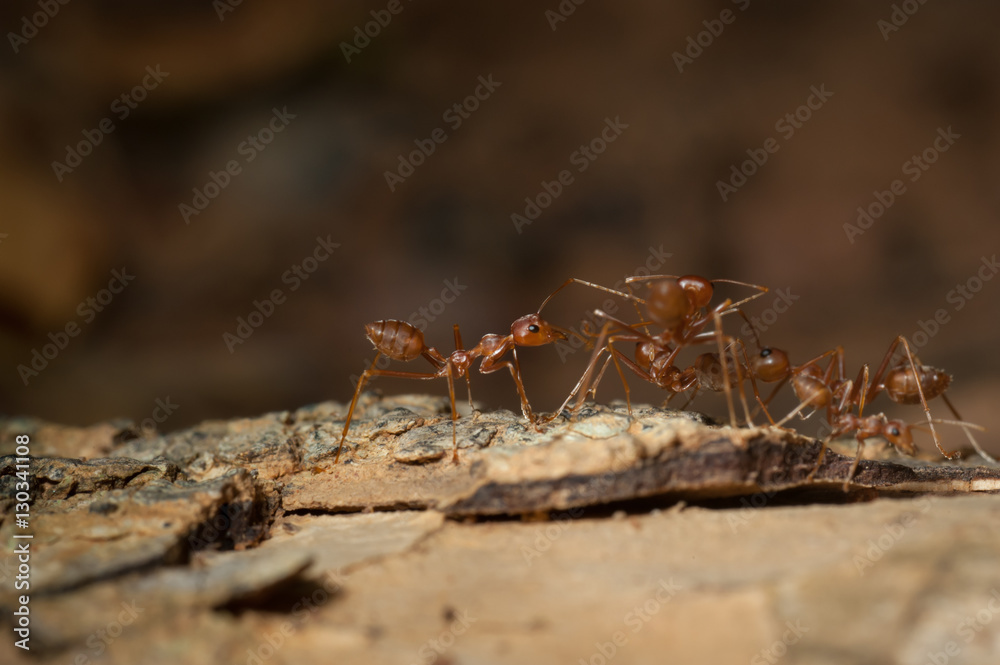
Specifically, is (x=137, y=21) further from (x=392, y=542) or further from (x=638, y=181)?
(x=392, y=542)

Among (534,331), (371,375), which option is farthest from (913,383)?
(371,375)

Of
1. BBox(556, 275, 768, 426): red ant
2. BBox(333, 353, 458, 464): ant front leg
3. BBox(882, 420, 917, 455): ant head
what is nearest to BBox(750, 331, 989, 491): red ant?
BBox(882, 420, 917, 455): ant head

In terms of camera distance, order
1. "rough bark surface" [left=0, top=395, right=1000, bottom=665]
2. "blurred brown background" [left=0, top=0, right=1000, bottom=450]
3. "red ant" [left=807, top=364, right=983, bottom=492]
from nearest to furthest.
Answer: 1. "rough bark surface" [left=0, top=395, right=1000, bottom=665]
2. "red ant" [left=807, top=364, right=983, bottom=492]
3. "blurred brown background" [left=0, top=0, right=1000, bottom=450]

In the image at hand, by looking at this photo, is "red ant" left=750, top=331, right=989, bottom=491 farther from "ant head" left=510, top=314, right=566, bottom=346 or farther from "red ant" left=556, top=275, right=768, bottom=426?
"ant head" left=510, top=314, right=566, bottom=346

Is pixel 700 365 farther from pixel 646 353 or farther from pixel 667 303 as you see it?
pixel 667 303

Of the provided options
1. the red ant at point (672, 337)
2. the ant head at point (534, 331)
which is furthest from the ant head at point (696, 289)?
the ant head at point (534, 331)

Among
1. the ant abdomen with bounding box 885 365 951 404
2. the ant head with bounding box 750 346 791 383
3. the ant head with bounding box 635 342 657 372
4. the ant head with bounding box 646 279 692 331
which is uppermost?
the ant head with bounding box 646 279 692 331

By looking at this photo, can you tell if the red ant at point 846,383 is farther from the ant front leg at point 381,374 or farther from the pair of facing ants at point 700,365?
the ant front leg at point 381,374
